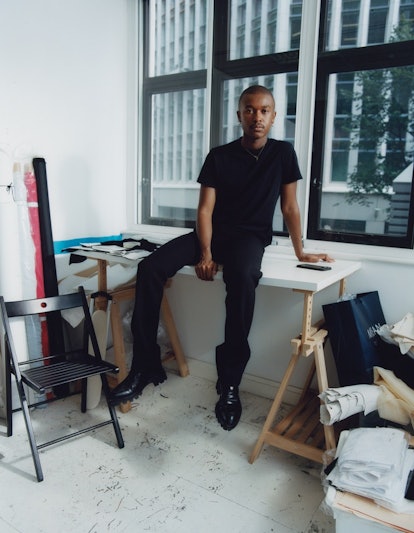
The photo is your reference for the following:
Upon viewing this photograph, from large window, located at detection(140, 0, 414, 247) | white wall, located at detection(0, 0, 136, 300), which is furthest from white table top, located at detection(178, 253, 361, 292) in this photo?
white wall, located at detection(0, 0, 136, 300)

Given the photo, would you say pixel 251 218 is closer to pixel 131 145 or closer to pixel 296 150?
pixel 296 150

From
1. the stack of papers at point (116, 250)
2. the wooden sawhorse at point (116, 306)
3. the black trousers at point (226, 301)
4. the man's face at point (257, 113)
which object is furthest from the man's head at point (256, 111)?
the wooden sawhorse at point (116, 306)

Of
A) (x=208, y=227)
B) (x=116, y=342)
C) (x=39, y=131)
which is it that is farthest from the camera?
(x=39, y=131)

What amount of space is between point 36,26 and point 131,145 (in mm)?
873

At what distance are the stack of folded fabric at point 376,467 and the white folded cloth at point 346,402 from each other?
0.08 meters

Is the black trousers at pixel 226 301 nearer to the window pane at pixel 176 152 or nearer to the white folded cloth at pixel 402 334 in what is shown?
the white folded cloth at pixel 402 334

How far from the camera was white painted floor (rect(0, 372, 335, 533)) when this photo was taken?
4.69ft

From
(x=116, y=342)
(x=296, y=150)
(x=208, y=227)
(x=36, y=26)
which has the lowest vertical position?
(x=116, y=342)

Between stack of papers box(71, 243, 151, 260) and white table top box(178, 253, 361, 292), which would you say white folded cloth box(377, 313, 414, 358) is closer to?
white table top box(178, 253, 361, 292)

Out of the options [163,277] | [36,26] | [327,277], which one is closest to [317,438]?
[327,277]

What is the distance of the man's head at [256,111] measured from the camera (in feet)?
6.14

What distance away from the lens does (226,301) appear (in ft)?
5.83

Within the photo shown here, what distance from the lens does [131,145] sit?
9.37 feet

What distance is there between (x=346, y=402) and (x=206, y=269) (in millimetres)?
748
